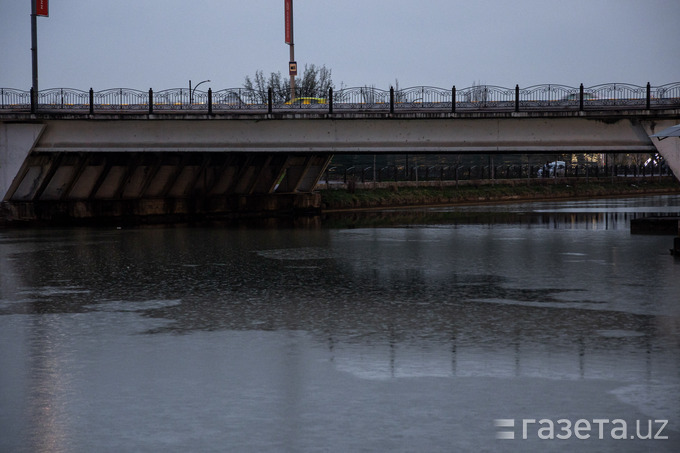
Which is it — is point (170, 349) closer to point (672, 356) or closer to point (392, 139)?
point (672, 356)

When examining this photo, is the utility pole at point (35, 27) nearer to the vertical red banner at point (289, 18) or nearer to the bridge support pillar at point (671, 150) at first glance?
the vertical red banner at point (289, 18)

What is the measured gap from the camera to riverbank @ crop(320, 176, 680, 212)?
58844 millimetres

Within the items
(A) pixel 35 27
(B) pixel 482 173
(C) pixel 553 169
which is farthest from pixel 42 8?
(C) pixel 553 169

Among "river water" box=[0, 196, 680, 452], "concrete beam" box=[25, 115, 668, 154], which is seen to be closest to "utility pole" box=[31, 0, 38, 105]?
"concrete beam" box=[25, 115, 668, 154]

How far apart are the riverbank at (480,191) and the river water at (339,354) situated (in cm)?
3645

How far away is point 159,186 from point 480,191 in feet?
99.6

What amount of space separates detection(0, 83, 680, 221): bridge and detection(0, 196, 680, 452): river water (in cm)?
1520

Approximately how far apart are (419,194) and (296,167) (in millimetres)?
14143

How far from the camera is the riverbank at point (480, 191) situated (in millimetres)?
58844

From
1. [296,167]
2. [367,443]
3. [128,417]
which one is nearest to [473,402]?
[367,443]

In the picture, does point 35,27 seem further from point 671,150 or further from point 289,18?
point 671,150

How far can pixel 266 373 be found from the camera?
30.6 feet

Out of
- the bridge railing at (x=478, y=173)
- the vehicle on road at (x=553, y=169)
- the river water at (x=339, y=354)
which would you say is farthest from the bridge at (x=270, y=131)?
the vehicle on road at (x=553, y=169)

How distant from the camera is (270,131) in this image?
3888cm
